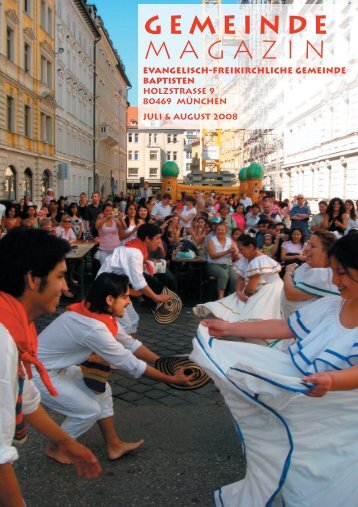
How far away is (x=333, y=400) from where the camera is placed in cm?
239

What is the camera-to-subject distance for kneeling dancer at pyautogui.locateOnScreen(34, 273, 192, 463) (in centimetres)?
349

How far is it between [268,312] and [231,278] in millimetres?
3244

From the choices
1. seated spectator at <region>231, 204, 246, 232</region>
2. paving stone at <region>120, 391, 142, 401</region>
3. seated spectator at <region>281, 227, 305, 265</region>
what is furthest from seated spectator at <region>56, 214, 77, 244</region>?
paving stone at <region>120, 391, 142, 401</region>

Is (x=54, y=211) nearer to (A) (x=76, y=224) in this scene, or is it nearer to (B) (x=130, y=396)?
(A) (x=76, y=224)

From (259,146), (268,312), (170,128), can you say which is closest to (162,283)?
(268,312)

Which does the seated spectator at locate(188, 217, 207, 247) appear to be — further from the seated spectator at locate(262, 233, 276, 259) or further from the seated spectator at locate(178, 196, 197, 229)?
the seated spectator at locate(262, 233, 276, 259)

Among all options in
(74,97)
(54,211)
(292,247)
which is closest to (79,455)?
(292,247)

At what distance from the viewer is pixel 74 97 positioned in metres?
46.3

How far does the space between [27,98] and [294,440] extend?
109 ft

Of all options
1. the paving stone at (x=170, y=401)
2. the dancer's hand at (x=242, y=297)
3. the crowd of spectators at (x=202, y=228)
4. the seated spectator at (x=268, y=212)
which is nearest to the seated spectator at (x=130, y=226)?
the crowd of spectators at (x=202, y=228)

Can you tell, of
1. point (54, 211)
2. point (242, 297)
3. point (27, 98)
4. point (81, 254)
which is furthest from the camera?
point (27, 98)

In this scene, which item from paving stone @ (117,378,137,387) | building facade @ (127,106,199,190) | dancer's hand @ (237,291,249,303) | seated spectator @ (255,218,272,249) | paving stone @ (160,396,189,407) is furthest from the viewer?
building facade @ (127,106,199,190)


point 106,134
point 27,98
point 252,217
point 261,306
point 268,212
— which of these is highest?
point 106,134

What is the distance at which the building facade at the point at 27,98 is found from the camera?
28469 mm
